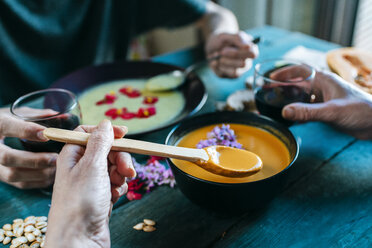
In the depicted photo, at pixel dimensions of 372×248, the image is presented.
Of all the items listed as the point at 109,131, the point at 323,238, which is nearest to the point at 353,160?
the point at 323,238

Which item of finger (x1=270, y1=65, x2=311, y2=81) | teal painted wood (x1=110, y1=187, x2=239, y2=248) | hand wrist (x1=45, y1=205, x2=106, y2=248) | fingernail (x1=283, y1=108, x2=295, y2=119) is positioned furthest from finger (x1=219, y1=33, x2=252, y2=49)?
hand wrist (x1=45, y1=205, x2=106, y2=248)

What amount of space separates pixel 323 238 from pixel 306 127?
1.48 feet

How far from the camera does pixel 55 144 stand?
2.70 ft

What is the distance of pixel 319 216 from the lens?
0.75 meters

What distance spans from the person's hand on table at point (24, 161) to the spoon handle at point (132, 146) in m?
0.09

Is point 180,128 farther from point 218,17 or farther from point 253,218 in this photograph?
point 218,17

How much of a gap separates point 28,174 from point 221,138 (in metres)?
0.51

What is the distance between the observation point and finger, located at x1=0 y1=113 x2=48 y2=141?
2.44 feet

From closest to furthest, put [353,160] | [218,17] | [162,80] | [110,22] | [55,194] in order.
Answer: [55,194] → [353,160] → [162,80] → [218,17] → [110,22]

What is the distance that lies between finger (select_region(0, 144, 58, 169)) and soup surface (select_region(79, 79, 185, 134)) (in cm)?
28

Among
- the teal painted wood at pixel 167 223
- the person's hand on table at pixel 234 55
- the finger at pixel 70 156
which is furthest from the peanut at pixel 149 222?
the person's hand on table at pixel 234 55

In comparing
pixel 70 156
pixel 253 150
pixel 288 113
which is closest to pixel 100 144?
pixel 70 156

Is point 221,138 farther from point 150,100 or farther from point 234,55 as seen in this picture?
point 234,55

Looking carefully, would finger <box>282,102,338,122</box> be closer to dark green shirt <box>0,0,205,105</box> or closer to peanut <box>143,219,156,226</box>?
peanut <box>143,219,156,226</box>
